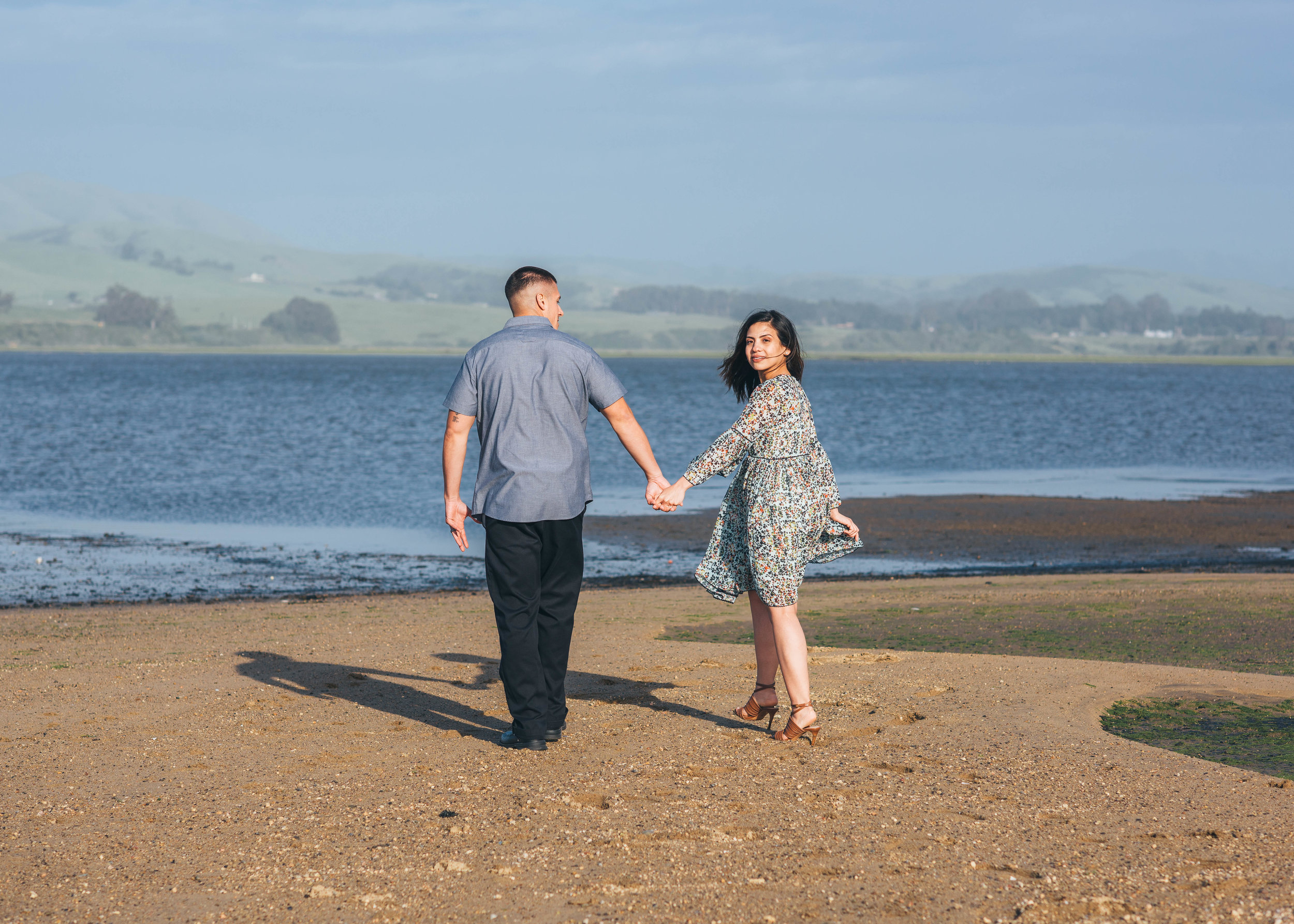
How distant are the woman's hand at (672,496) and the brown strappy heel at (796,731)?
1.13 m

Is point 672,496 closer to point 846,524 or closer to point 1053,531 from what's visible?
point 846,524

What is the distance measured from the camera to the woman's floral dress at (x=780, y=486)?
5.83 meters

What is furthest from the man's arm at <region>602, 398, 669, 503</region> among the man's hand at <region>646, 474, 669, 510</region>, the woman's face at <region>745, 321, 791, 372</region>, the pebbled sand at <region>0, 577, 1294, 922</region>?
the pebbled sand at <region>0, 577, 1294, 922</region>

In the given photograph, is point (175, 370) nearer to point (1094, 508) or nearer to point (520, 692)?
point (1094, 508)

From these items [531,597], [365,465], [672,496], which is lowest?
[365,465]

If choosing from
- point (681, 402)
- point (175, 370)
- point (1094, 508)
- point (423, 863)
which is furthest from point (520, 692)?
point (175, 370)

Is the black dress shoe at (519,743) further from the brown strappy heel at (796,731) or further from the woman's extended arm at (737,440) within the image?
the woman's extended arm at (737,440)

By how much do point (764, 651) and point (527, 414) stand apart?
5.68 ft

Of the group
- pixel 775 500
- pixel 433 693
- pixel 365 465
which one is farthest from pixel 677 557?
pixel 365 465

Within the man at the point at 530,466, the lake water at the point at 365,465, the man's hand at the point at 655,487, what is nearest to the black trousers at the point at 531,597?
the man at the point at 530,466

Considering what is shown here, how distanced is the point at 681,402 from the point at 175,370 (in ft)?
213

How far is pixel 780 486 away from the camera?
586 centimetres

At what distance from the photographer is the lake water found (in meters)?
15.6

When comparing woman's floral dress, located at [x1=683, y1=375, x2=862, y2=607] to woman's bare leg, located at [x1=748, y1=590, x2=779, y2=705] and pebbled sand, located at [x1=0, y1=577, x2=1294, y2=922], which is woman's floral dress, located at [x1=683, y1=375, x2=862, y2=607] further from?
pebbled sand, located at [x1=0, y1=577, x2=1294, y2=922]
